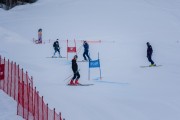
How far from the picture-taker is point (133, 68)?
1988 cm

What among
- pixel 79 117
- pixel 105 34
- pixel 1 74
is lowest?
pixel 79 117

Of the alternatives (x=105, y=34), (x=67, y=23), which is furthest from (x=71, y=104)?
(x=67, y=23)

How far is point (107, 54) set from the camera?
26203 millimetres

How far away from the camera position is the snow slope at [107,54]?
11.4 metres

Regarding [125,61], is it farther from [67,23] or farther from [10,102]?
[67,23]

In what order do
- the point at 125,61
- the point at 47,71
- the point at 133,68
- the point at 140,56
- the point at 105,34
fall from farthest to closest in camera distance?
the point at 105,34 → the point at 140,56 → the point at 125,61 → the point at 133,68 → the point at 47,71

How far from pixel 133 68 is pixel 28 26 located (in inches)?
964

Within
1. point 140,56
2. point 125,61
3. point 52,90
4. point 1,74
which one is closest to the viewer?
point 1,74

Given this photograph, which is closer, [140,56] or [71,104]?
[71,104]

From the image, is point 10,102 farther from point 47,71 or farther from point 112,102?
point 47,71

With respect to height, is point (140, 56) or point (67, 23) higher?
point (67, 23)

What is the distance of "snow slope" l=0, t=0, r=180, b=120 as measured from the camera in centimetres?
1144

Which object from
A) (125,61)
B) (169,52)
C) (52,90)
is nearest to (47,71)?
(52,90)

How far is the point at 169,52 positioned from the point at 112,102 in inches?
636
